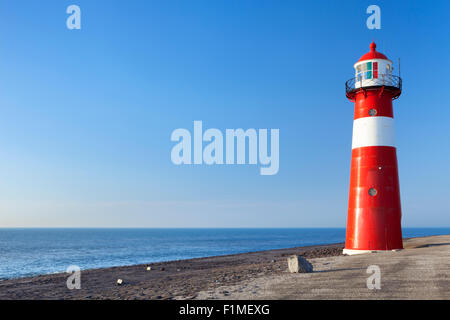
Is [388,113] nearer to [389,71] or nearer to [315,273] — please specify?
[389,71]

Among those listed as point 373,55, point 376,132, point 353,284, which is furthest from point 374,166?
point 353,284

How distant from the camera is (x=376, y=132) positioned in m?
22.3

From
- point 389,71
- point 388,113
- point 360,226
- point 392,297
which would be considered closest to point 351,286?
point 392,297

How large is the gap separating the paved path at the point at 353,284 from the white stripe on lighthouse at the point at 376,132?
25.5ft

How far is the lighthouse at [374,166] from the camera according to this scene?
2184 cm

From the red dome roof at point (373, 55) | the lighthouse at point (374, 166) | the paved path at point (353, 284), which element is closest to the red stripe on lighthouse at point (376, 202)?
the lighthouse at point (374, 166)

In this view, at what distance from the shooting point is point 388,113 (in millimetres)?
22547

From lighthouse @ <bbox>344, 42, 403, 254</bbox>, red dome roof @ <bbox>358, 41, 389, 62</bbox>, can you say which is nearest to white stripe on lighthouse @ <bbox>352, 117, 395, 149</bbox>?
lighthouse @ <bbox>344, 42, 403, 254</bbox>

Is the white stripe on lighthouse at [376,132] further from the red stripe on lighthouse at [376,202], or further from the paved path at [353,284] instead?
the paved path at [353,284]

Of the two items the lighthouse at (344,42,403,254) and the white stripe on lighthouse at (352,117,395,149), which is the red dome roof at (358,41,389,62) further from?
the white stripe on lighthouse at (352,117,395,149)

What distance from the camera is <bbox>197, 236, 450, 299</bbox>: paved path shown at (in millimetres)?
10852

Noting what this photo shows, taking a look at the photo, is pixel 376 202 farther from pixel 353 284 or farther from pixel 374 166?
pixel 353 284
